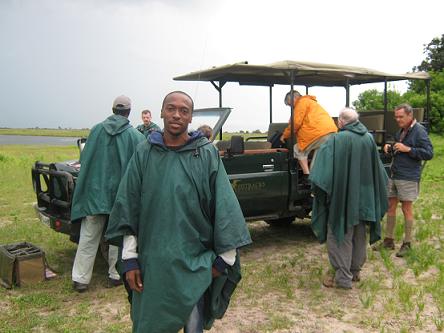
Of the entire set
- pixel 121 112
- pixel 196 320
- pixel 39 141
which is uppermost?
pixel 121 112

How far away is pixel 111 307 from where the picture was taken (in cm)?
448

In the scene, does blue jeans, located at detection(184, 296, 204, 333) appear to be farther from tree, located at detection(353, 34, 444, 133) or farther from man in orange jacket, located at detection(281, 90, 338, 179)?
tree, located at detection(353, 34, 444, 133)

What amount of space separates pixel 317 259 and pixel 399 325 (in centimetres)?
207

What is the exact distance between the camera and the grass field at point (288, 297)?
406 cm

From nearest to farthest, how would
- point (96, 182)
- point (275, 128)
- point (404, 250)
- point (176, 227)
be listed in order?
point (176, 227) → point (96, 182) → point (404, 250) → point (275, 128)

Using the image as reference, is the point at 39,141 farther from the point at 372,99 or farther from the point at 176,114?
the point at 176,114

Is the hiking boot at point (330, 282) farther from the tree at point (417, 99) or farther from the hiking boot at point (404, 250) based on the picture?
the tree at point (417, 99)

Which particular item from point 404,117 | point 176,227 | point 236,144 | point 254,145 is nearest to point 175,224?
point 176,227

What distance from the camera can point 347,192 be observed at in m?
4.93

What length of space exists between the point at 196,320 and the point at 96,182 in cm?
250

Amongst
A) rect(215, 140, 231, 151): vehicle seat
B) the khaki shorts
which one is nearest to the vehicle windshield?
rect(215, 140, 231, 151): vehicle seat

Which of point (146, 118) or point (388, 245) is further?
point (146, 118)

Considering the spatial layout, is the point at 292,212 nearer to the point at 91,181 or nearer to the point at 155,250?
the point at 91,181

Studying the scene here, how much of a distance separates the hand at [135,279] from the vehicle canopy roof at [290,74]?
390 cm
